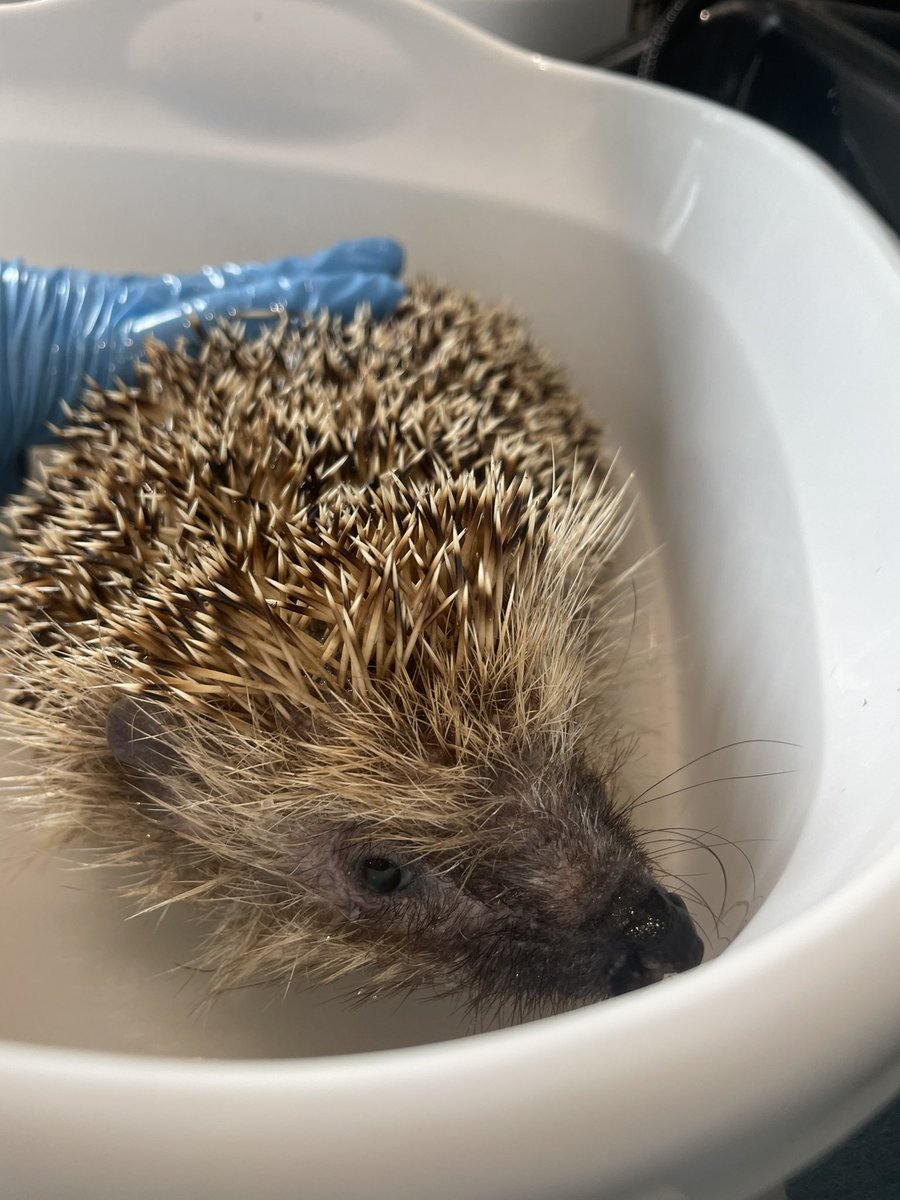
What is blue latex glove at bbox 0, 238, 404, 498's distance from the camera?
1.67 meters

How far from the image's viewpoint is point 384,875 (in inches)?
42.1

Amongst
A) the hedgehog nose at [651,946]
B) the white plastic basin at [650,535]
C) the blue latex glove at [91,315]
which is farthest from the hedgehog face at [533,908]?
the blue latex glove at [91,315]

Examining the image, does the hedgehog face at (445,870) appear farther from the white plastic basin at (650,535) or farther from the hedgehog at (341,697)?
the white plastic basin at (650,535)

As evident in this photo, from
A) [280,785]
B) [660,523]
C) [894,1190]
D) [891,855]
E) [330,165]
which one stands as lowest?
[894,1190]

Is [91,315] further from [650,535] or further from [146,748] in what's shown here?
[650,535]

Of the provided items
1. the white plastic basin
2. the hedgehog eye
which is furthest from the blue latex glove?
the hedgehog eye

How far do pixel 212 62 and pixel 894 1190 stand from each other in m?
2.39

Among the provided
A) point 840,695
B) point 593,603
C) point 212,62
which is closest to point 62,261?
point 212,62

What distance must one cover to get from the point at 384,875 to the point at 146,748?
30 centimetres

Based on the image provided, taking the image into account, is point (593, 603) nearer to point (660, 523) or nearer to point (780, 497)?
point (780, 497)

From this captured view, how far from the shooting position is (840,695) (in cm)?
116

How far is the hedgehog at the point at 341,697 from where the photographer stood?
3.33ft

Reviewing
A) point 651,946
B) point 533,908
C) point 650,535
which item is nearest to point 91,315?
point 650,535

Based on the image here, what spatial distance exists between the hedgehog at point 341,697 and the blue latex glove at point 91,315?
0.39 m
